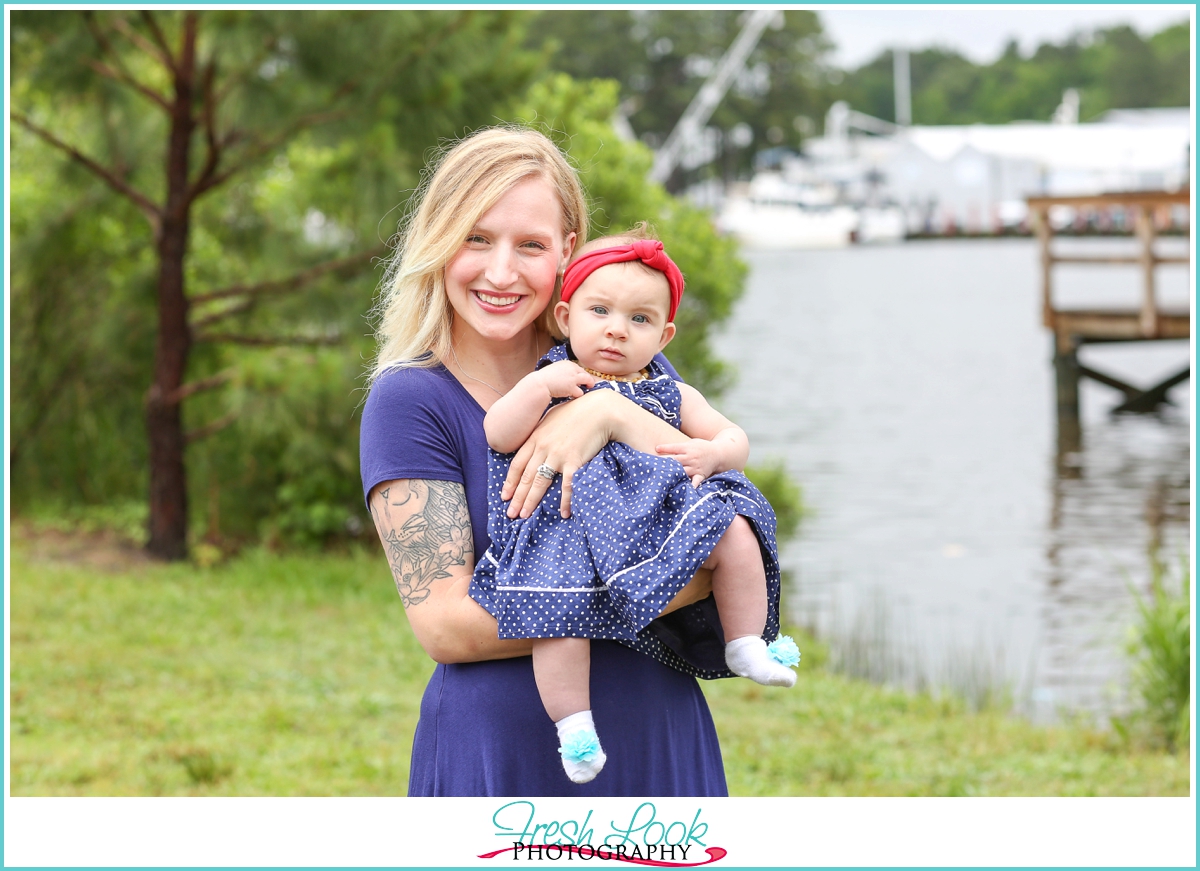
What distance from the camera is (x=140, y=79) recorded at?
28.6 ft

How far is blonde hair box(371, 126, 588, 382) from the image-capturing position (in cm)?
189

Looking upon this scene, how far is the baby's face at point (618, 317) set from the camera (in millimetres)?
1896

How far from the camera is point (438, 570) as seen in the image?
185cm

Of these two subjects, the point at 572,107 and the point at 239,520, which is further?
the point at 239,520

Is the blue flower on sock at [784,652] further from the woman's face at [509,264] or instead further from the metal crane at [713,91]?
the metal crane at [713,91]

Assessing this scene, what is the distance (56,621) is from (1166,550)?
805 cm

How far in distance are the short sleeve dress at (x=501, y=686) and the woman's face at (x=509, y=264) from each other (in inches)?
4.9

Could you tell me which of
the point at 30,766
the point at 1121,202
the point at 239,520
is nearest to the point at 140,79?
the point at 239,520

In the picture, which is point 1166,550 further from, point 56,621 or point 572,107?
point 56,621

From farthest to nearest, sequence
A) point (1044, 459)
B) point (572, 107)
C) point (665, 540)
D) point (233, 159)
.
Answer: point (1044, 459) → point (233, 159) → point (572, 107) → point (665, 540)

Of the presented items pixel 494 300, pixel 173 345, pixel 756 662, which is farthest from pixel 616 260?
pixel 173 345

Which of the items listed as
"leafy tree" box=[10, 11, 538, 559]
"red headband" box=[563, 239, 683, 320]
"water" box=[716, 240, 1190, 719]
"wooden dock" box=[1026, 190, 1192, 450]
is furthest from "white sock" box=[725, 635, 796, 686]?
"wooden dock" box=[1026, 190, 1192, 450]

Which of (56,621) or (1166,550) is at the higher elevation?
(56,621)

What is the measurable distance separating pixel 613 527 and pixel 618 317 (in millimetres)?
345
